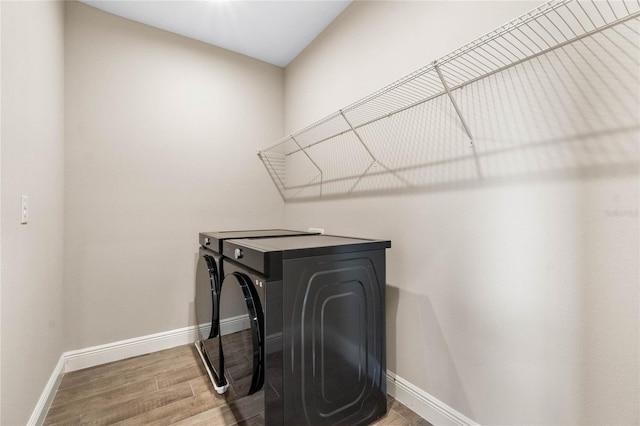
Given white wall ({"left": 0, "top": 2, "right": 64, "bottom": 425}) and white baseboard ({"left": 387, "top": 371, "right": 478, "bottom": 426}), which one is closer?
white wall ({"left": 0, "top": 2, "right": 64, "bottom": 425})

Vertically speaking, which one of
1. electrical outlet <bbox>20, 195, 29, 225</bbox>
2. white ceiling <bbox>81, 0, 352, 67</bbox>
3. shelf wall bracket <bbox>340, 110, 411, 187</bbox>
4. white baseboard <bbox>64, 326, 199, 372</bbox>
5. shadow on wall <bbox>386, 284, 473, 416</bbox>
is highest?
white ceiling <bbox>81, 0, 352, 67</bbox>

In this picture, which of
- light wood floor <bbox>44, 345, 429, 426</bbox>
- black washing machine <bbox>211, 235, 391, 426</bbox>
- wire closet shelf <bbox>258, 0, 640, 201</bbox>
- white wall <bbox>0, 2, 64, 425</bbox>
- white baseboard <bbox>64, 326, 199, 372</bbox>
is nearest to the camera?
wire closet shelf <bbox>258, 0, 640, 201</bbox>

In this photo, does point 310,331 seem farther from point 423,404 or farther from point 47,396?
point 47,396

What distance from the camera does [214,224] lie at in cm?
257

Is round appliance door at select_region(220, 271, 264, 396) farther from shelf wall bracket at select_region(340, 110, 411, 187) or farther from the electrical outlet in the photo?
shelf wall bracket at select_region(340, 110, 411, 187)

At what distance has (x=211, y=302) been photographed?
189 centimetres

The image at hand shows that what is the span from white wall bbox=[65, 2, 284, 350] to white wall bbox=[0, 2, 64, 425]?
133 millimetres

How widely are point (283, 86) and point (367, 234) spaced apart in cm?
195

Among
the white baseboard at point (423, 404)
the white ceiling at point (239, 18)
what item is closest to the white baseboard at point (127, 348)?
the white baseboard at point (423, 404)

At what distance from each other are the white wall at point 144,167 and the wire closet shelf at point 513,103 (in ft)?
4.11

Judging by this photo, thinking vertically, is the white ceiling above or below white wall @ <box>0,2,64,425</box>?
above

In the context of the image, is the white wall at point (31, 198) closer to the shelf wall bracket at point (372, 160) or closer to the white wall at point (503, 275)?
the shelf wall bracket at point (372, 160)

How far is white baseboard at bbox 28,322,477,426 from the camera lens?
143cm

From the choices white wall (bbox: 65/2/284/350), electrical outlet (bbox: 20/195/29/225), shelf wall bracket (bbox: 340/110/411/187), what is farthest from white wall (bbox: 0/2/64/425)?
shelf wall bracket (bbox: 340/110/411/187)
